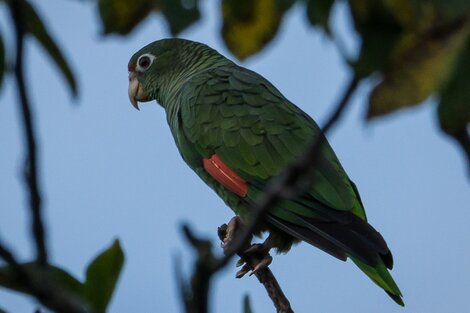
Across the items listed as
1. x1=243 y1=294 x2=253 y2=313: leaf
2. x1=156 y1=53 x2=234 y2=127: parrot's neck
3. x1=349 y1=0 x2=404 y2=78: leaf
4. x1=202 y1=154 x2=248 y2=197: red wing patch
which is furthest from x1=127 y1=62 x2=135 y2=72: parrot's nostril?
x1=349 y1=0 x2=404 y2=78: leaf

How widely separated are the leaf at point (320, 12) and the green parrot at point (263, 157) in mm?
2471

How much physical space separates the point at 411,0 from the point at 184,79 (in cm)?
411

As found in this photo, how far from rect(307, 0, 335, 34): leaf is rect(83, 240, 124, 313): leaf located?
2.68 feet

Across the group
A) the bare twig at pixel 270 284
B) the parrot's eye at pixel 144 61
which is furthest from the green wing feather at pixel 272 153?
the parrot's eye at pixel 144 61

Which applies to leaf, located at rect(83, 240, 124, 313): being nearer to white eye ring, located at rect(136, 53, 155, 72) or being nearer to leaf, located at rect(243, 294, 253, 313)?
leaf, located at rect(243, 294, 253, 313)

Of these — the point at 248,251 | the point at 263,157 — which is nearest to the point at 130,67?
the point at 263,157

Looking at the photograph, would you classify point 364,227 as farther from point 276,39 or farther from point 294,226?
point 276,39

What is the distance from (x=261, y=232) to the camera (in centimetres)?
418

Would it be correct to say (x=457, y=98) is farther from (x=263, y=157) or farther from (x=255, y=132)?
(x=255, y=132)

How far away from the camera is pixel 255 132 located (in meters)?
4.23

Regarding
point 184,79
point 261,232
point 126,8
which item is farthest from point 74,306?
point 184,79

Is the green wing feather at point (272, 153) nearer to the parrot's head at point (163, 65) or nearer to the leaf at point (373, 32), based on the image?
the parrot's head at point (163, 65)

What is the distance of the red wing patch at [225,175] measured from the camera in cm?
409

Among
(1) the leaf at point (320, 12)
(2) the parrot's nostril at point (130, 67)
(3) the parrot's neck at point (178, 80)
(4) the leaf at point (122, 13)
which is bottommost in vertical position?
(1) the leaf at point (320, 12)
